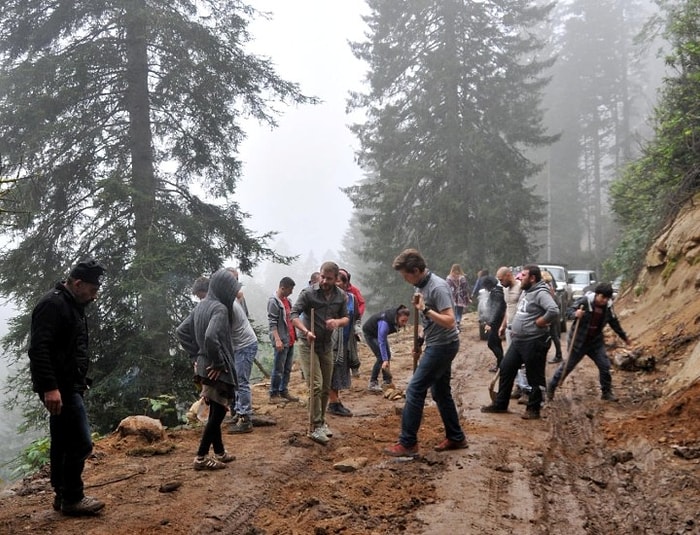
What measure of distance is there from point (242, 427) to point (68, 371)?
3030 mm

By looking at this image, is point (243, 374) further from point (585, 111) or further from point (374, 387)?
point (585, 111)

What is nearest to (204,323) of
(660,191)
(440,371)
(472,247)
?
(440,371)

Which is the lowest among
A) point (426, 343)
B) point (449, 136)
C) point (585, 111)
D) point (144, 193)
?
point (426, 343)

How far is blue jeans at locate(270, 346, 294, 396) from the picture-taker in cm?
820

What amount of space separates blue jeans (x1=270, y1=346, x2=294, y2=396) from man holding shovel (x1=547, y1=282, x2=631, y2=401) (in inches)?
168

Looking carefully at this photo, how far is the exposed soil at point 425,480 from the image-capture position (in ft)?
13.0

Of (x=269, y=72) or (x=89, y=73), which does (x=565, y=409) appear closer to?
(x=269, y=72)

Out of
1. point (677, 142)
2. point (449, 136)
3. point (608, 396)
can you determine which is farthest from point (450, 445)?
point (449, 136)

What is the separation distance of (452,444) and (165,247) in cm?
746

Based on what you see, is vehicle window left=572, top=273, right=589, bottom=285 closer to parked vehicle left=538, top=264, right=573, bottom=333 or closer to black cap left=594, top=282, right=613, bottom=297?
parked vehicle left=538, top=264, right=573, bottom=333

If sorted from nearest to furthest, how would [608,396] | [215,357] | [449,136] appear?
[215,357] → [608,396] → [449,136]

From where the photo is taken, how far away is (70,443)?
162 inches

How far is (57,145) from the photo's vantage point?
11.2 m

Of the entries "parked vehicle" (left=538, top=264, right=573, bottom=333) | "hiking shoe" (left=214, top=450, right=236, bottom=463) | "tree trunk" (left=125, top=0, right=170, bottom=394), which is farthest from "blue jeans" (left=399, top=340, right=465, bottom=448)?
"parked vehicle" (left=538, top=264, right=573, bottom=333)
